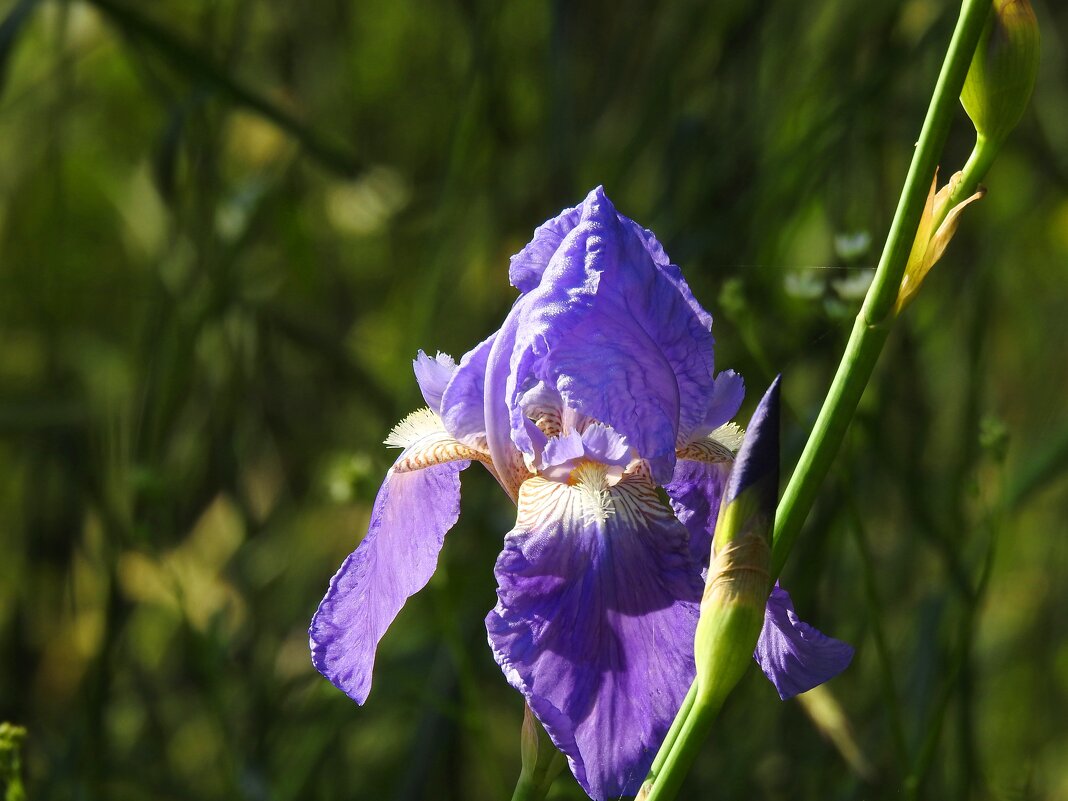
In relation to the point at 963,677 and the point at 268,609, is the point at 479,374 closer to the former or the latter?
the point at 963,677

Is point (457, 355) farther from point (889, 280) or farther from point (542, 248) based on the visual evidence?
A: point (889, 280)

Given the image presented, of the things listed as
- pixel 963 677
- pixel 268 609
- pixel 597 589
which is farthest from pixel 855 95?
pixel 268 609

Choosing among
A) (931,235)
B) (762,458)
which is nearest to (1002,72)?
(931,235)

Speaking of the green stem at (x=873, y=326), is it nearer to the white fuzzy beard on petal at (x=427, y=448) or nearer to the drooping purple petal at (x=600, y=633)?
the drooping purple petal at (x=600, y=633)

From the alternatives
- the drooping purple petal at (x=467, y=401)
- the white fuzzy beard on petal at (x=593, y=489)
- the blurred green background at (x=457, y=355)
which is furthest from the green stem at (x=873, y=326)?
the blurred green background at (x=457, y=355)

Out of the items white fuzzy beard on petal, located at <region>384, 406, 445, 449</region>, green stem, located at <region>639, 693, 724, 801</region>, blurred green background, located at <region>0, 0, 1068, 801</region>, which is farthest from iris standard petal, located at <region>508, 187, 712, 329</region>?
blurred green background, located at <region>0, 0, 1068, 801</region>
